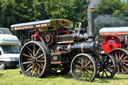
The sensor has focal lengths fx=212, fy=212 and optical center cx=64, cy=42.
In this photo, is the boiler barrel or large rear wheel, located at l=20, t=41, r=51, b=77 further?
large rear wheel, located at l=20, t=41, r=51, b=77

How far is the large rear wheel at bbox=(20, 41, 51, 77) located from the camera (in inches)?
296

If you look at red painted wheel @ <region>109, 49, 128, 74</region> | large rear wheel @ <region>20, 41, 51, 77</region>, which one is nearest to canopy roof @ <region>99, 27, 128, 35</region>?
red painted wheel @ <region>109, 49, 128, 74</region>

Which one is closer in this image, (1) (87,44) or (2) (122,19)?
(1) (87,44)

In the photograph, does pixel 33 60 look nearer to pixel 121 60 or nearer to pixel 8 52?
pixel 121 60

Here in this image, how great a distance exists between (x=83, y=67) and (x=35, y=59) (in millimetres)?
2000

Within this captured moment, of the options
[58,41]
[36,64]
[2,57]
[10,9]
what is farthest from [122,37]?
[10,9]

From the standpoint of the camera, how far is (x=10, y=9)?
25078mm

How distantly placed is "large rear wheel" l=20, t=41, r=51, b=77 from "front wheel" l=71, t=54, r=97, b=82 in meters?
1.06

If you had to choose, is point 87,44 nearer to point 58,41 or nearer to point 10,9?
point 58,41

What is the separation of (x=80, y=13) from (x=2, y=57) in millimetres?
18916

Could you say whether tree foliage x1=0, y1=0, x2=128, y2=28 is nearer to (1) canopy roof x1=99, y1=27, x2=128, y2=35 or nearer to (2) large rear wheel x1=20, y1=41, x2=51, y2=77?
(1) canopy roof x1=99, y1=27, x2=128, y2=35

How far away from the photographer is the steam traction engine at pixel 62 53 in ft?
23.1

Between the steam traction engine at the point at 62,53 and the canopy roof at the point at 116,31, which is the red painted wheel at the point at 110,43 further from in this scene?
the steam traction engine at the point at 62,53

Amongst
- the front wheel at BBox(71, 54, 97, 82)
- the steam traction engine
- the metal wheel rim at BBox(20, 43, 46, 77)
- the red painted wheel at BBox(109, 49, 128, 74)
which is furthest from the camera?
the red painted wheel at BBox(109, 49, 128, 74)
